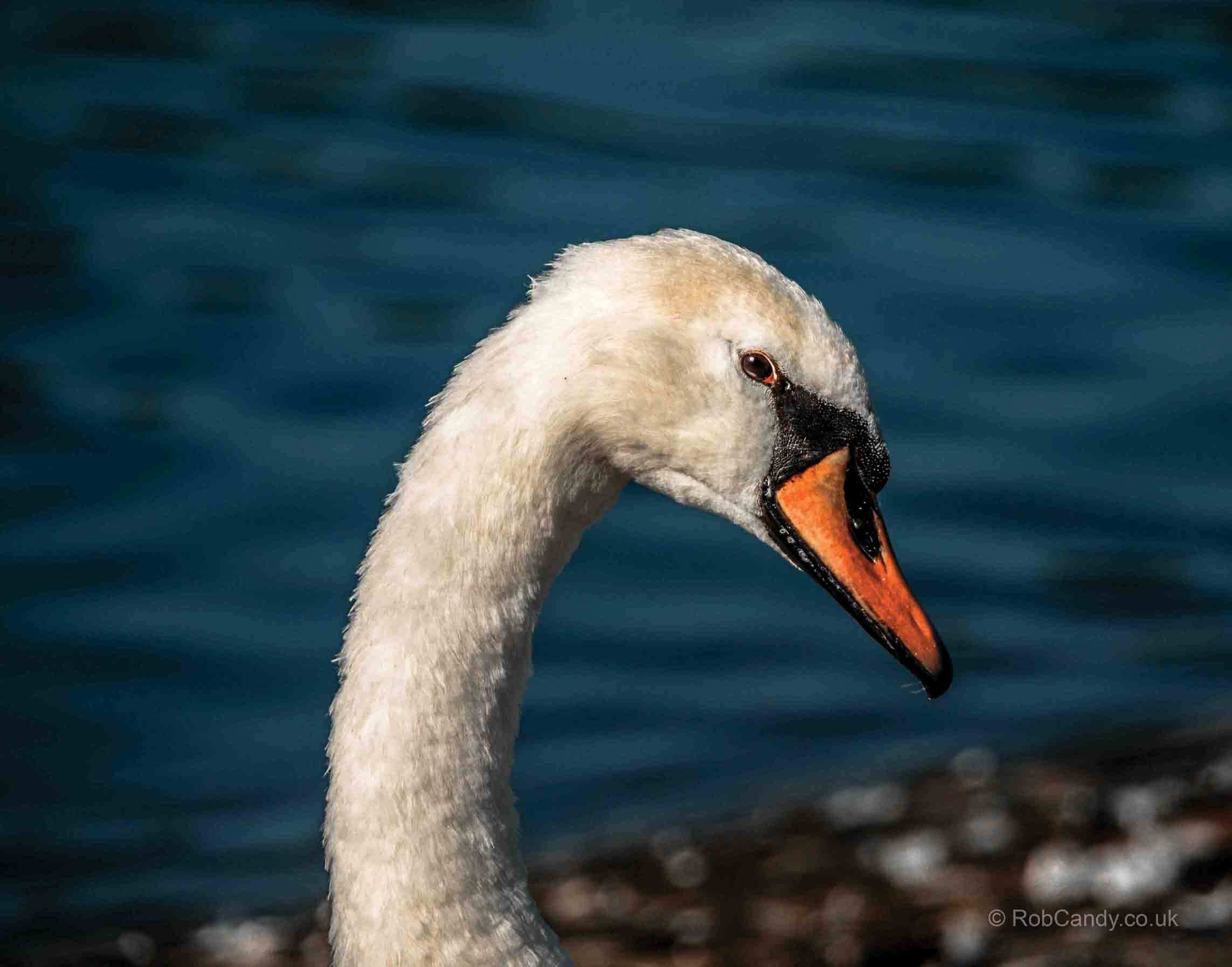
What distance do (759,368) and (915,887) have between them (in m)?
3.51

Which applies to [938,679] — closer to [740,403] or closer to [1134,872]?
[740,403]

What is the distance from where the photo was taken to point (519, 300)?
11.2 meters

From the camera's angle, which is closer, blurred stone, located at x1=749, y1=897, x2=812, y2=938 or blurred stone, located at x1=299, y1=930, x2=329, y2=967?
blurred stone, located at x1=749, y1=897, x2=812, y2=938

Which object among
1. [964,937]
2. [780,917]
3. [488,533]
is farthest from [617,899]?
[488,533]

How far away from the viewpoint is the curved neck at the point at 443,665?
387cm

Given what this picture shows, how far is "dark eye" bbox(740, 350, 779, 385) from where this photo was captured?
403 cm

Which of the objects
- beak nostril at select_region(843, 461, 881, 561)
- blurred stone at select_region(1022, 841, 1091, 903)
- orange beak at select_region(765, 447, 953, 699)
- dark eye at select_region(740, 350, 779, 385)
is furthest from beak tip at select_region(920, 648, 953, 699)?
blurred stone at select_region(1022, 841, 1091, 903)

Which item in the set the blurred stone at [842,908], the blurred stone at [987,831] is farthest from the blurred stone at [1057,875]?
the blurred stone at [842,908]

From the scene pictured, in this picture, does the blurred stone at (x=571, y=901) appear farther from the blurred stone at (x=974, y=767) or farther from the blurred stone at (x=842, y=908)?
the blurred stone at (x=974, y=767)

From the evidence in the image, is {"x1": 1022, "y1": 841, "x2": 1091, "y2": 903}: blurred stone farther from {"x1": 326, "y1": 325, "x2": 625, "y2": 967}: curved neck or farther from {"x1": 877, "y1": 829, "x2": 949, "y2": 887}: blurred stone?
{"x1": 326, "y1": 325, "x2": 625, "y2": 967}: curved neck

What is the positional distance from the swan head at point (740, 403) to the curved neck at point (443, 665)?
16 centimetres

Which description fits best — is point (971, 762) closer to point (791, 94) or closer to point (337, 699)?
point (337, 699)

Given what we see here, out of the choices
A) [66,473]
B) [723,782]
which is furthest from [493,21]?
[723,782]

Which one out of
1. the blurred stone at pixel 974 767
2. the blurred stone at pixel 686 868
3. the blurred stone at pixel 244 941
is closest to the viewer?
the blurred stone at pixel 244 941
